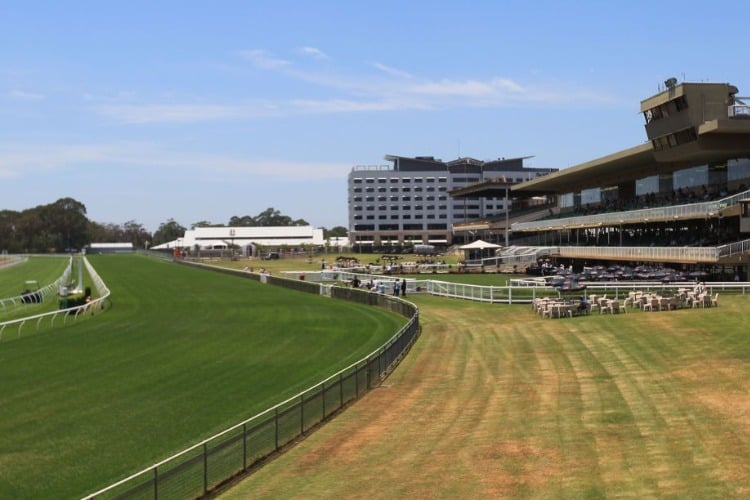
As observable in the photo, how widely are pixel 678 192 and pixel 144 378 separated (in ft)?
160

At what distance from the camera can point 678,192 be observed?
199 feet

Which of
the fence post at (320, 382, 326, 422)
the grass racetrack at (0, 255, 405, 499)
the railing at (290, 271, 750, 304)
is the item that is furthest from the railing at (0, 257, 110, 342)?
the fence post at (320, 382, 326, 422)

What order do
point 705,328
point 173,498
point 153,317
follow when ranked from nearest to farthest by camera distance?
point 173,498 → point 705,328 → point 153,317

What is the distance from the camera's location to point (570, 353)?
23984mm

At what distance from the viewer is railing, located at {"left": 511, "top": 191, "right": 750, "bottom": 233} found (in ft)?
155

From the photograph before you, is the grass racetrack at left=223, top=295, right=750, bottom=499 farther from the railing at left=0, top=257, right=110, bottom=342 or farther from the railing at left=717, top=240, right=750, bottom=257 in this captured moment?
the railing at left=717, top=240, right=750, bottom=257

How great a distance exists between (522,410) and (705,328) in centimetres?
1169

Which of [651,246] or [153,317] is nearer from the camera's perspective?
[153,317]

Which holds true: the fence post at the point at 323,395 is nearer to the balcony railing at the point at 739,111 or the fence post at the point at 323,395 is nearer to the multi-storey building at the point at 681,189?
the multi-storey building at the point at 681,189

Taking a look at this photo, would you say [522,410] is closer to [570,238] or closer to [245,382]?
[245,382]

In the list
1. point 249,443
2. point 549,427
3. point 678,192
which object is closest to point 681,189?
point 678,192

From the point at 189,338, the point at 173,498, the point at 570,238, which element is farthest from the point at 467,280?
the point at 173,498

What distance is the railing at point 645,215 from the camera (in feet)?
155

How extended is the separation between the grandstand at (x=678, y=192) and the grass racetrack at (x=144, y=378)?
71.0ft
